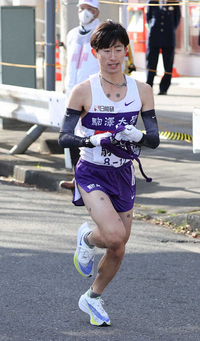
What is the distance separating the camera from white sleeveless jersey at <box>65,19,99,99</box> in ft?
23.3

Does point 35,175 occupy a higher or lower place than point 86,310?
lower

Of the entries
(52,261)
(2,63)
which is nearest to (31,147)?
(2,63)

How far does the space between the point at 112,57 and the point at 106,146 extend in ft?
1.80

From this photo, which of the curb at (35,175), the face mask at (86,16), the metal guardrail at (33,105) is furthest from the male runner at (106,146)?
the metal guardrail at (33,105)

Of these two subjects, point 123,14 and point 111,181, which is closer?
point 111,181

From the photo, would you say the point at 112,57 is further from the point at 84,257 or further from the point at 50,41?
the point at 50,41

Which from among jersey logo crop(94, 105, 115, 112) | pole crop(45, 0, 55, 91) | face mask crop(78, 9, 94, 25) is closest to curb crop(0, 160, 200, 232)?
pole crop(45, 0, 55, 91)

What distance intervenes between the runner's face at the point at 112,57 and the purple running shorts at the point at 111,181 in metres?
0.59

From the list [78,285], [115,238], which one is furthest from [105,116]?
[78,285]

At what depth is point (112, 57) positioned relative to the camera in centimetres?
388

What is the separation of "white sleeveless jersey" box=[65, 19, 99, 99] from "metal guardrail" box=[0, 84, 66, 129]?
982mm

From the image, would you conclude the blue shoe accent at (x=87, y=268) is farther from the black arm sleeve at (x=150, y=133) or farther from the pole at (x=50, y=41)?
the pole at (x=50, y=41)

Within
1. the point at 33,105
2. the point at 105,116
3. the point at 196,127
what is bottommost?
the point at 33,105

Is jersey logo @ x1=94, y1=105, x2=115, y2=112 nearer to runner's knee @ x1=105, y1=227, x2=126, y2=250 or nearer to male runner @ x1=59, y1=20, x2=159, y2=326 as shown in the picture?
male runner @ x1=59, y1=20, x2=159, y2=326
